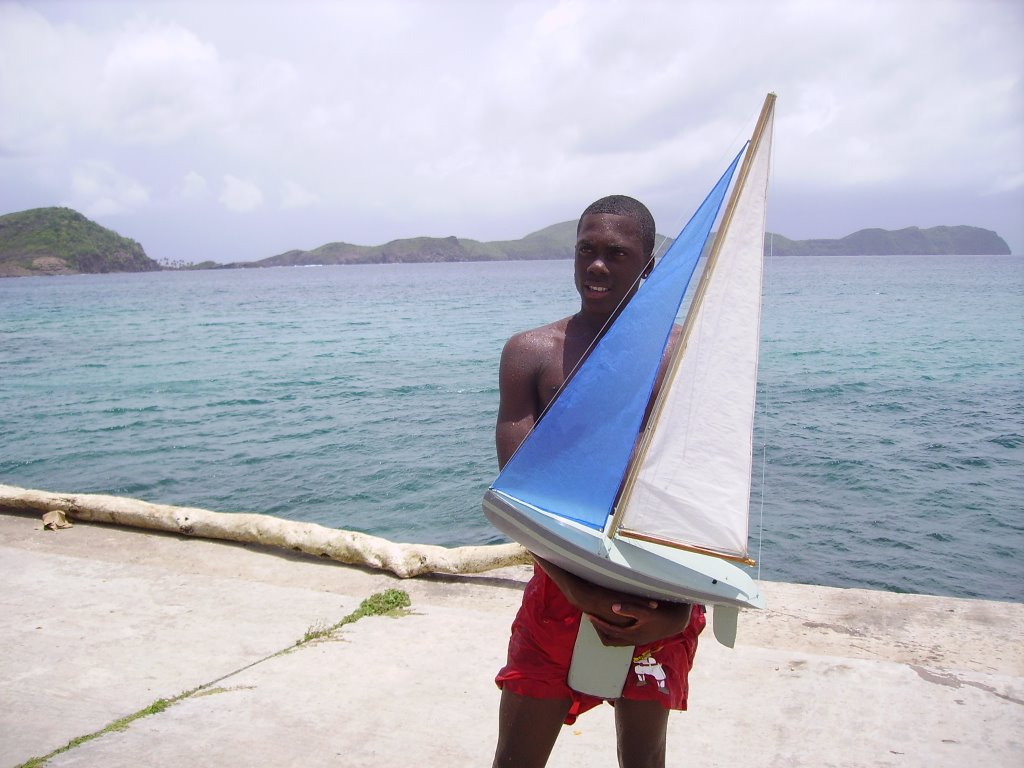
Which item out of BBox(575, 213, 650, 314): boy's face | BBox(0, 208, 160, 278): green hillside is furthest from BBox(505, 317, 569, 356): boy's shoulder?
BBox(0, 208, 160, 278): green hillside

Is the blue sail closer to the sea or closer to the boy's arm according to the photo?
the boy's arm

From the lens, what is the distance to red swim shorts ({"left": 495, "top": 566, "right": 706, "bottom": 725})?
2139 mm

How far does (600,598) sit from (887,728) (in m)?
2.15

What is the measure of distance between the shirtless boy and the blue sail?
0.07m

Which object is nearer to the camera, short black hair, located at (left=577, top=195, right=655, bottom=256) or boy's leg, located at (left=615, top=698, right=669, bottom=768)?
→ boy's leg, located at (left=615, top=698, right=669, bottom=768)

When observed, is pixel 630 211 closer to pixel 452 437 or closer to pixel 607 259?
pixel 607 259

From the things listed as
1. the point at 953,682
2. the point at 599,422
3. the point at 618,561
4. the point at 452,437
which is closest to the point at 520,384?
the point at 599,422

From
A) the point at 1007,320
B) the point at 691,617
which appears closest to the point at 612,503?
the point at 691,617

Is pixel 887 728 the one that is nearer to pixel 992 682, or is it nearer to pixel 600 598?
pixel 992 682

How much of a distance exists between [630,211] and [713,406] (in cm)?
63

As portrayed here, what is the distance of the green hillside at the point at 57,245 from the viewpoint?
13938cm

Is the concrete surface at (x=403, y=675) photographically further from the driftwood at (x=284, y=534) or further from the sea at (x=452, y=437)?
the sea at (x=452, y=437)

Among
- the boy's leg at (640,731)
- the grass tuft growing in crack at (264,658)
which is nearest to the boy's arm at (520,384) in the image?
the boy's leg at (640,731)

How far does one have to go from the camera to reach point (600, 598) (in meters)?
1.99
